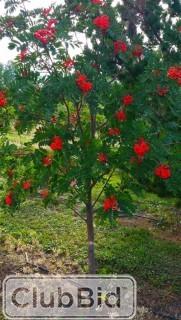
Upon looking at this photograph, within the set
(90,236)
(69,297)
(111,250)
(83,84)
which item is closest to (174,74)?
(83,84)

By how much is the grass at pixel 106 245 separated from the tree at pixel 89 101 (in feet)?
7.20

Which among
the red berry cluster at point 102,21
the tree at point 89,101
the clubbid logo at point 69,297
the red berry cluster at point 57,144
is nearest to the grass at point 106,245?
the clubbid logo at point 69,297

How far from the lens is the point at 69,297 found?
687 cm

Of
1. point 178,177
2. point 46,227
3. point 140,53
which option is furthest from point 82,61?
point 46,227

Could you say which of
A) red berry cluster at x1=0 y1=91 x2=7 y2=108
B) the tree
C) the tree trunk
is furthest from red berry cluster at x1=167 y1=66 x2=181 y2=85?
the tree trunk

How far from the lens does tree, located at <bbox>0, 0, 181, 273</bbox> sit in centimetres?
541

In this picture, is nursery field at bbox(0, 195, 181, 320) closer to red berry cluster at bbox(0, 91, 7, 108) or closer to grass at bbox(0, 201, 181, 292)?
grass at bbox(0, 201, 181, 292)

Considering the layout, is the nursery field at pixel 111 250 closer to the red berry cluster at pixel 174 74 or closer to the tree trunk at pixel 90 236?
the tree trunk at pixel 90 236

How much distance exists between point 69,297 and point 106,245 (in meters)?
2.39

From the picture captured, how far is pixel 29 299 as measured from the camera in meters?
6.74

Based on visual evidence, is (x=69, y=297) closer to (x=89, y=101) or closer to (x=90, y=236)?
(x=90, y=236)

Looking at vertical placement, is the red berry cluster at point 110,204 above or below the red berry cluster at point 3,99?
below

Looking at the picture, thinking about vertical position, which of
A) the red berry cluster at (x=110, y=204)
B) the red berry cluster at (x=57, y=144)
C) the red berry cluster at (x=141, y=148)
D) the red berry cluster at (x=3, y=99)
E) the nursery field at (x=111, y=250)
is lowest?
the nursery field at (x=111, y=250)

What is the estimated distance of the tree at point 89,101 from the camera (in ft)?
17.7
